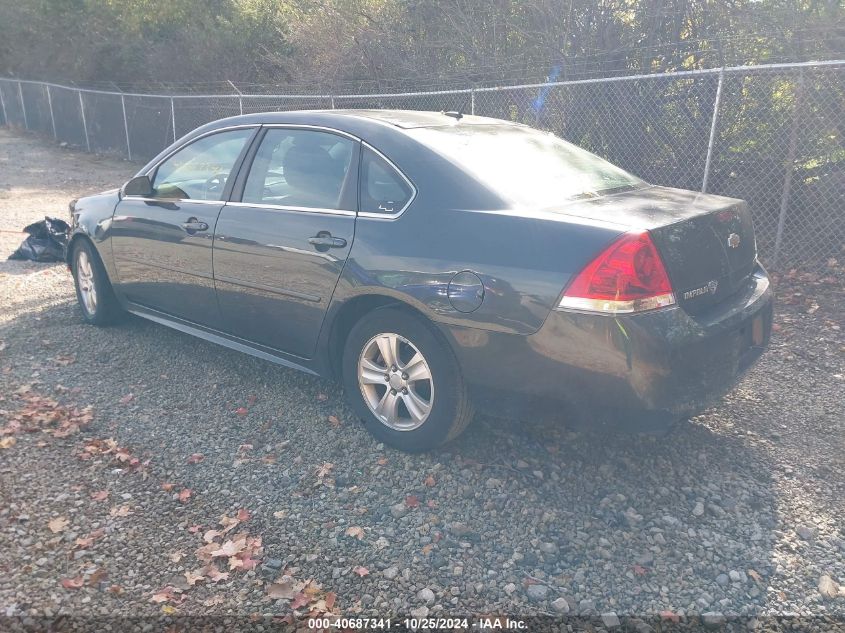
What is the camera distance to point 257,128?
4.75m

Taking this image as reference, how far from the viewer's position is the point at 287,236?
168 inches

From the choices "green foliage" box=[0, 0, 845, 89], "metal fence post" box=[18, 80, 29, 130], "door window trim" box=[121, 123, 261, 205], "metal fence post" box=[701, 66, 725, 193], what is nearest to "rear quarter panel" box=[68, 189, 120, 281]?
"door window trim" box=[121, 123, 261, 205]

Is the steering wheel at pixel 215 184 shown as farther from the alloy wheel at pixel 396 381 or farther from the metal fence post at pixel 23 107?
the metal fence post at pixel 23 107

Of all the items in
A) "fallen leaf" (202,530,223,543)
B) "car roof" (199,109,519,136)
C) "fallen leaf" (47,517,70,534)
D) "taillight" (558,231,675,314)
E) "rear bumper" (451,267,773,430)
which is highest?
"car roof" (199,109,519,136)

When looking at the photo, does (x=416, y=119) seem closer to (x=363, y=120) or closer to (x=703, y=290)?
(x=363, y=120)

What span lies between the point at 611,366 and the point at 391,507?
3.99ft

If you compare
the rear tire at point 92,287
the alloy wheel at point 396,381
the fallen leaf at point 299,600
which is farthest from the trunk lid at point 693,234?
the rear tire at point 92,287

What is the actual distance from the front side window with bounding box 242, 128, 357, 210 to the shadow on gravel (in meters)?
1.25

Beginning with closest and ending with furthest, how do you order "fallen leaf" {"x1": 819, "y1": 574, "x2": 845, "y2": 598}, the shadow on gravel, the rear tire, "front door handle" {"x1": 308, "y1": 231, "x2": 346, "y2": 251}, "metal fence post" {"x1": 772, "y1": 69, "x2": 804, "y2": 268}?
"fallen leaf" {"x1": 819, "y1": 574, "x2": 845, "y2": 598} < the shadow on gravel < "front door handle" {"x1": 308, "y1": 231, "x2": 346, "y2": 251} < the rear tire < "metal fence post" {"x1": 772, "y1": 69, "x2": 804, "y2": 268}

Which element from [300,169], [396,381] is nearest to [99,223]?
[300,169]

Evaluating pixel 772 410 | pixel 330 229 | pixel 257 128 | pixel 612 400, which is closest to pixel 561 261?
pixel 612 400

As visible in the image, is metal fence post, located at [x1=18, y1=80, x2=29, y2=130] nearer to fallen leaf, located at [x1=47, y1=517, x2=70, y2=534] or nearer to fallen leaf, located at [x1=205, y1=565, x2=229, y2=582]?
fallen leaf, located at [x1=47, y1=517, x2=70, y2=534]

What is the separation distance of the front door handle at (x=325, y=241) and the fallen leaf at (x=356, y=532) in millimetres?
1470

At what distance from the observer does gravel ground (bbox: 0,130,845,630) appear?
2.93 meters
